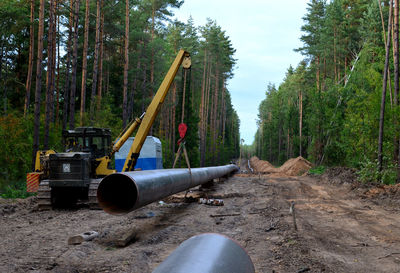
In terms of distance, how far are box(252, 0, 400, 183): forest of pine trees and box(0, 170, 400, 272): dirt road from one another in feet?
24.7

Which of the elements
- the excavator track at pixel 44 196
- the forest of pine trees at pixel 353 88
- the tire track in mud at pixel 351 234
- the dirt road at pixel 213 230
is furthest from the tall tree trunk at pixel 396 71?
the excavator track at pixel 44 196

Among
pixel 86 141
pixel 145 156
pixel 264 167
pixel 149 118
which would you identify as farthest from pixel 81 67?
pixel 264 167

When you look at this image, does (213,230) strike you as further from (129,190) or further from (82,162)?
(82,162)

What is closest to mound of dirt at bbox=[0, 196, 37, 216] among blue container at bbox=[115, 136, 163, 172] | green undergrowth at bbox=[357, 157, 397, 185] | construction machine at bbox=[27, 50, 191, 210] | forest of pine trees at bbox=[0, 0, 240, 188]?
construction machine at bbox=[27, 50, 191, 210]

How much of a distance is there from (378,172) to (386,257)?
1175 cm

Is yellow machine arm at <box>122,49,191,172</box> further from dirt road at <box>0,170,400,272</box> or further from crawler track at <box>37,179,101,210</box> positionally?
dirt road at <box>0,170,400,272</box>

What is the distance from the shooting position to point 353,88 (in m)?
23.9

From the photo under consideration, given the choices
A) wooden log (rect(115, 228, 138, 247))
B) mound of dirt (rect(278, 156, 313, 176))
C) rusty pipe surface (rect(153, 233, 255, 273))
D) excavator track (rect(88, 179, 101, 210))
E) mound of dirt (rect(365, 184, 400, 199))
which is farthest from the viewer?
mound of dirt (rect(278, 156, 313, 176))

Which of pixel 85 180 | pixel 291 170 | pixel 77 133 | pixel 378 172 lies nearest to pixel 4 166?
pixel 77 133

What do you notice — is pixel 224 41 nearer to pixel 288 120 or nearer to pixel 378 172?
pixel 288 120

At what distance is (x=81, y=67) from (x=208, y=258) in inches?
1303

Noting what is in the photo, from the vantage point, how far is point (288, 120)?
57906 millimetres

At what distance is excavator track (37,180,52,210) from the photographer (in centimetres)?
1041

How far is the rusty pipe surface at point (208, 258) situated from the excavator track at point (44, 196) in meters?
8.98
